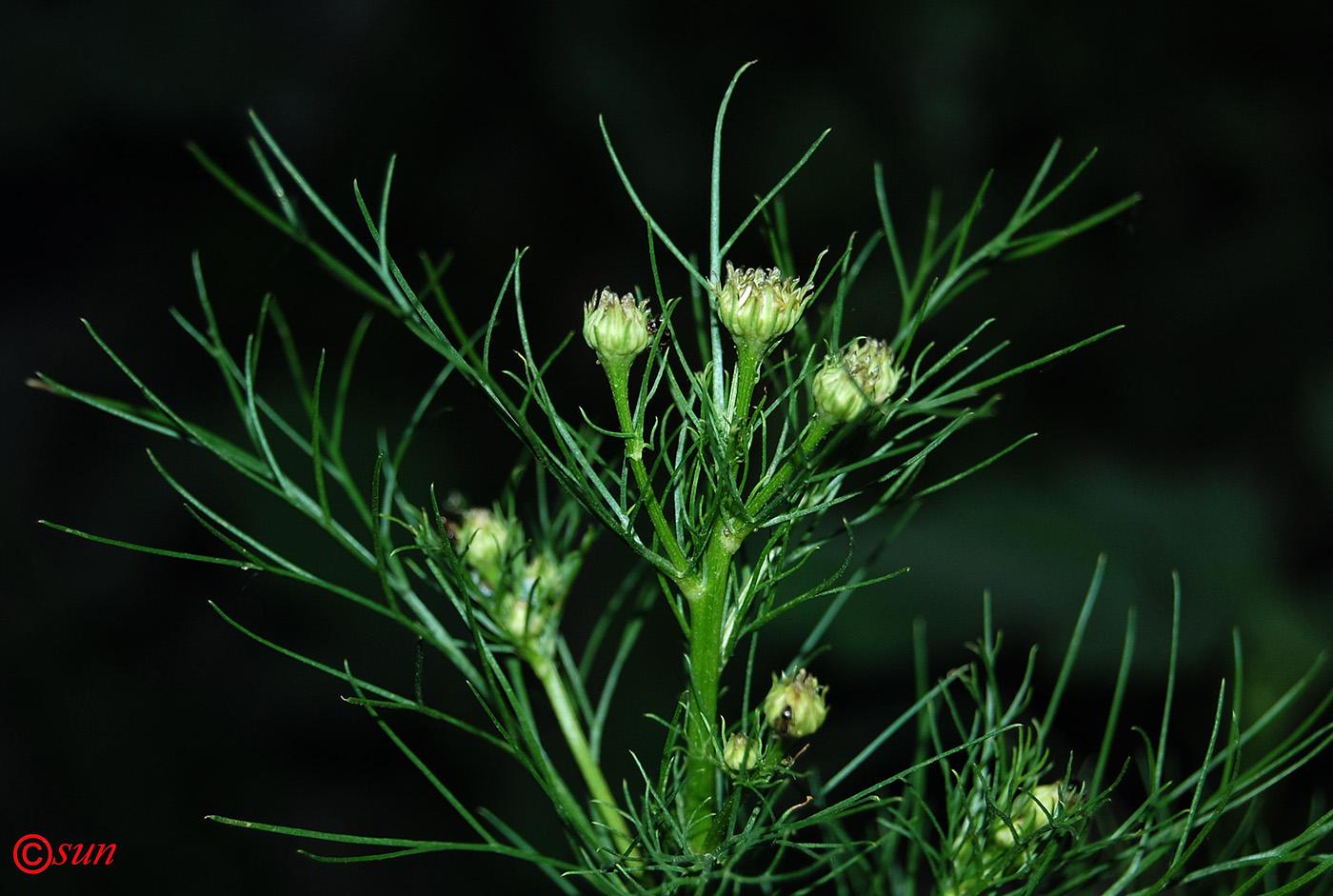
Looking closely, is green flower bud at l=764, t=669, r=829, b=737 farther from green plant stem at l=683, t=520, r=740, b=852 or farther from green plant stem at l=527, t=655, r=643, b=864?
green plant stem at l=527, t=655, r=643, b=864

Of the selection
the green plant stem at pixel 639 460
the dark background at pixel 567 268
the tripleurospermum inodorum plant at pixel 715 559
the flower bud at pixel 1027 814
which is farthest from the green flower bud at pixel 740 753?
the dark background at pixel 567 268

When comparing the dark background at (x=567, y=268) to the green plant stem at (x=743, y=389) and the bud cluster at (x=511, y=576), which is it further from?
the green plant stem at (x=743, y=389)

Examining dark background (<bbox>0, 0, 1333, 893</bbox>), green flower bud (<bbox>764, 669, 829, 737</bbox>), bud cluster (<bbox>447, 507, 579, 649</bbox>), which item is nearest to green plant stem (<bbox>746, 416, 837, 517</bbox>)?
green flower bud (<bbox>764, 669, 829, 737</bbox>)

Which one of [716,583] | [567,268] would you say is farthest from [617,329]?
[567,268]

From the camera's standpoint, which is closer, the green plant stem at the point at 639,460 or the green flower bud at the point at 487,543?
the green plant stem at the point at 639,460

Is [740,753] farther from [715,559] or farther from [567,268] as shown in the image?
[567,268]

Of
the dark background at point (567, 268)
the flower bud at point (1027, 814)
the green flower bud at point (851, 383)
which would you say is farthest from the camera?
the dark background at point (567, 268)
